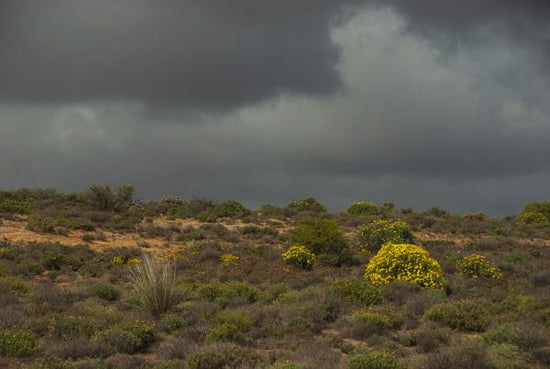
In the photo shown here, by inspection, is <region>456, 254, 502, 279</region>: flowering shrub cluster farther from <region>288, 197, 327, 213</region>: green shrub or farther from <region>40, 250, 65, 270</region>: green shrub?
<region>288, 197, 327, 213</region>: green shrub

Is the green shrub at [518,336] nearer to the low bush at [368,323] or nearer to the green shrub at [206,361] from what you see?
the low bush at [368,323]

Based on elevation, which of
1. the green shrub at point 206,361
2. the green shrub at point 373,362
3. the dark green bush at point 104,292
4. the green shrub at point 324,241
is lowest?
Result: the green shrub at point 206,361

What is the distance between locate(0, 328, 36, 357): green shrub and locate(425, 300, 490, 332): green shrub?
367 inches

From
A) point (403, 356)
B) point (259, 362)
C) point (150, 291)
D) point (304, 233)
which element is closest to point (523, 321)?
point (403, 356)

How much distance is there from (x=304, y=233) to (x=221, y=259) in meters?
3.99

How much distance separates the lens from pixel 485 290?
16.8 metres

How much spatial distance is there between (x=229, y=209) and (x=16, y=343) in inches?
A: 1144

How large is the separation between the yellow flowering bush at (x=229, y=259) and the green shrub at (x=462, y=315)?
429 inches

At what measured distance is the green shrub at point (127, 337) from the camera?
11289 millimetres

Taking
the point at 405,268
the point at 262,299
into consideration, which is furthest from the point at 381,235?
the point at 262,299

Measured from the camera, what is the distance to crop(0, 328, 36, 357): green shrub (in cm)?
1049

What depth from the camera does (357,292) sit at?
15.6 metres

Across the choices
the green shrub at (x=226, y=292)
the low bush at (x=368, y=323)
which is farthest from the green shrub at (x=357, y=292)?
the green shrub at (x=226, y=292)

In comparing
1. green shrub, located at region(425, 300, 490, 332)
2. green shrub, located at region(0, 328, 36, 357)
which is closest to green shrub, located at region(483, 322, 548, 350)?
green shrub, located at region(425, 300, 490, 332)
